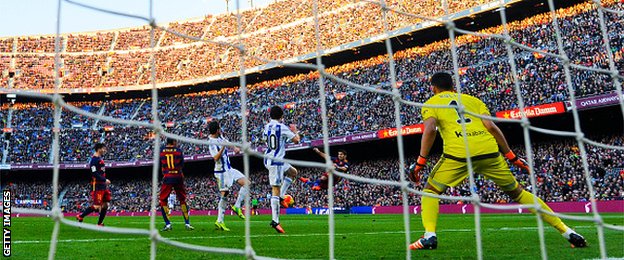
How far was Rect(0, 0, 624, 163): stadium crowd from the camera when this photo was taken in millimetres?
21984

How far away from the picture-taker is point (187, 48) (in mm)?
41062

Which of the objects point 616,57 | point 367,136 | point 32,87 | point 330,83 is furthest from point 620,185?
point 32,87

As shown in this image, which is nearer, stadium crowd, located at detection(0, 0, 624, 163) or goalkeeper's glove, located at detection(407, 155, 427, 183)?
goalkeeper's glove, located at detection(407, 155, 427, 183)

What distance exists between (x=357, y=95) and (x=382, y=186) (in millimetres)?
6259

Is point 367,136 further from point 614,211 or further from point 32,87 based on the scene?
point 32,87

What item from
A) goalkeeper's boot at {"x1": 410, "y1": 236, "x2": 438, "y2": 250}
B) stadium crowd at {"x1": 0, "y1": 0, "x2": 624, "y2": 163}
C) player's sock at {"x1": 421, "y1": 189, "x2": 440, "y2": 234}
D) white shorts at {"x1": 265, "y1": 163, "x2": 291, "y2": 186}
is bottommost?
goalkeeper's boot at {"x1": 410, "y1": 236, "x2": 438, "y2": 250}

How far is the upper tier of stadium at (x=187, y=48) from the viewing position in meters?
32.9

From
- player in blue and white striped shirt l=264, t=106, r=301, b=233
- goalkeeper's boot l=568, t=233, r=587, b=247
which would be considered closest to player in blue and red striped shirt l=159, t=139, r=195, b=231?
player in blue and white striped shirt l=264, t=106, r=301, b=233

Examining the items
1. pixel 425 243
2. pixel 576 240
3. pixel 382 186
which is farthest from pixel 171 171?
pixel 382 186

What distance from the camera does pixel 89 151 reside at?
36.8 meters

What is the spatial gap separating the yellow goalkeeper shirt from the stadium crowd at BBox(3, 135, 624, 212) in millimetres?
4661

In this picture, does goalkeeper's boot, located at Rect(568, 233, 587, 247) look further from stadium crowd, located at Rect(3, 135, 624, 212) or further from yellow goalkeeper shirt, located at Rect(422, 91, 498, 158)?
stadium crowd, located at Rect(3, 135, 624, 212)

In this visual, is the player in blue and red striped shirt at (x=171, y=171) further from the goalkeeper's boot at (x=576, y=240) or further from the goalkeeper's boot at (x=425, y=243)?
the goalkeeper's boot at (x=576, y=240)

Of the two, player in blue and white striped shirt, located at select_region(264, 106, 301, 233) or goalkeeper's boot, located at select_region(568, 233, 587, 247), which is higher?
player in blue and white striped shirt, located at select_region(264, 106, 301, 233)
